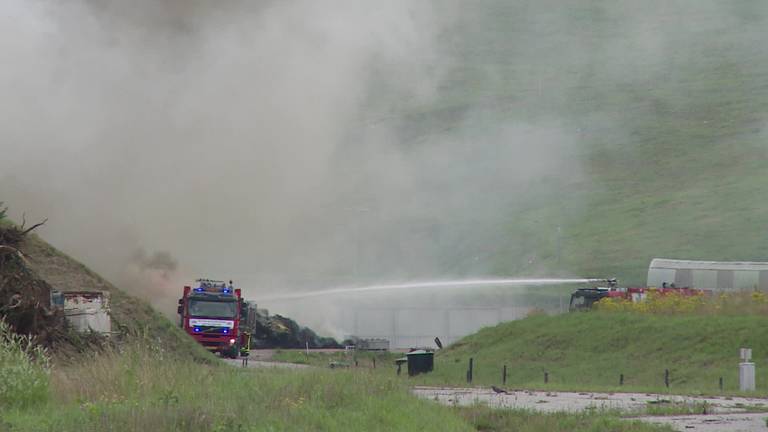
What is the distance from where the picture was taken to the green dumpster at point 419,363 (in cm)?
3769

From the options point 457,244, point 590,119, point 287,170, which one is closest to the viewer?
point 287,170

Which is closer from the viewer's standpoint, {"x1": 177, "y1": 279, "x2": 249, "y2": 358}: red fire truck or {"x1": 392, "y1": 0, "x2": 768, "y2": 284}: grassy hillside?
{"x1": 177, "y1": 279, "x2": 249, "y2": 358}: red fire truck

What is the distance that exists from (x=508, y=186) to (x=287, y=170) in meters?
37.2

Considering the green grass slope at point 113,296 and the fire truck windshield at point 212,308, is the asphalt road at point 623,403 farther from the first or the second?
the fire truck windshield at point 212,308

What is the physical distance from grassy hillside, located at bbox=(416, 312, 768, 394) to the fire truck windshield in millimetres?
8074

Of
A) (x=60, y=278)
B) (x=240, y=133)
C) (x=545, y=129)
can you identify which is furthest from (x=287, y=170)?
(x=545, y=129)

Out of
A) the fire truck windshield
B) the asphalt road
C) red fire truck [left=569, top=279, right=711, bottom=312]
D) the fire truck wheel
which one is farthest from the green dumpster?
red fire truck [left=569, top=279, right=711, bottom=312]

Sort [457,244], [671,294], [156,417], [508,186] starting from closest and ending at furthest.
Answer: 1. [156,417]
2. [671,294]
3. [457,244]
4. [508,186]

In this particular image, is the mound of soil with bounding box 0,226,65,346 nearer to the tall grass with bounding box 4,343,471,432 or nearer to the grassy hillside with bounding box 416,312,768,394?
the tall grass with bounding box 4,343,471,432

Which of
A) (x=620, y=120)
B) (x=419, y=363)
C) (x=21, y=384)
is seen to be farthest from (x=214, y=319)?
(x=620, y=120)

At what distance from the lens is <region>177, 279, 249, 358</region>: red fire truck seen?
44.2 metres

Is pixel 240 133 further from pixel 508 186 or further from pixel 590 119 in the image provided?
pixel 590 119

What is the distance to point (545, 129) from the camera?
93812 millimetres

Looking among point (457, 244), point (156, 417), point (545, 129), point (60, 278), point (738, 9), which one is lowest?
point (156, 417)
